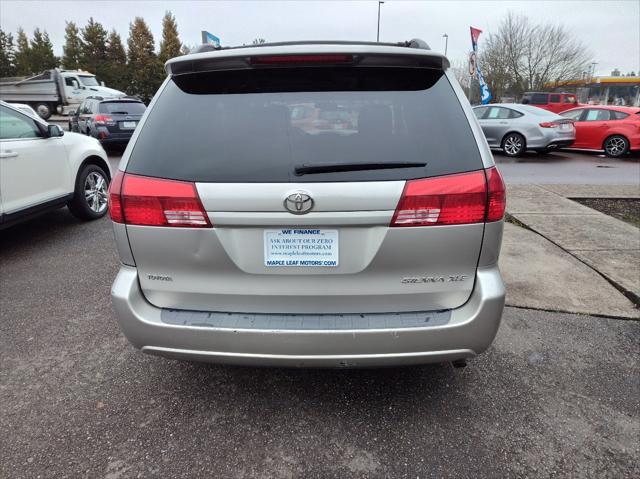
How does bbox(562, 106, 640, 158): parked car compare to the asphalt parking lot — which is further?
bbox(562, 106, 640, 158): parked car

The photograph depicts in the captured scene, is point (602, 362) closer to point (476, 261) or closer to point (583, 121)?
point (476, 261)

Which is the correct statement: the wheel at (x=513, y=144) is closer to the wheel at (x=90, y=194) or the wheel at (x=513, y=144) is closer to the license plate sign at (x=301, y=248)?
the wheel at (x=90, y=194)

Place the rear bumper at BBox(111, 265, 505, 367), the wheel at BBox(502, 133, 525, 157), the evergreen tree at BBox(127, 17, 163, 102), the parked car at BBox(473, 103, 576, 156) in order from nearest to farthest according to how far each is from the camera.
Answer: the rear bumper at BBox(111, 265, 505, 367), the parked car at BBox(473, 103, 576, 156), the wheel at BBox(502, 133, 525, 157), the evergreen tree at BBox(127, 17, 163, 102)

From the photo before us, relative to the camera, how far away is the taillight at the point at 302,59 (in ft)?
6.81

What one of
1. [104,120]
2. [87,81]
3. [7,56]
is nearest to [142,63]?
[7,56]

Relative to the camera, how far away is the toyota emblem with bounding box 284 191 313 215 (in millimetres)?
1908

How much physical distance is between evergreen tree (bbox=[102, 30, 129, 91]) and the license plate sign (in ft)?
185

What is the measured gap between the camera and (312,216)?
75.7 inches

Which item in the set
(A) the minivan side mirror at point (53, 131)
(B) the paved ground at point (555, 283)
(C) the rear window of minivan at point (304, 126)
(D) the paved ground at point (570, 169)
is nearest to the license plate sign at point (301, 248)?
(C) the rear window of minivan at point (304, 126)

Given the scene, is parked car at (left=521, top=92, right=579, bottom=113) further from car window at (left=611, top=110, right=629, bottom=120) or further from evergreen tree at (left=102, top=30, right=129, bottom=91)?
evergreen tree at (left=102, top=30, right=129, bottom=91)

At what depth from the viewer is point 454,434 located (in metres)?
2.29

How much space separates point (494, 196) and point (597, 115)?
14.6 meters

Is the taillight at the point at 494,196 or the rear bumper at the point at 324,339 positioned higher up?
the taillight at the point at 494,196

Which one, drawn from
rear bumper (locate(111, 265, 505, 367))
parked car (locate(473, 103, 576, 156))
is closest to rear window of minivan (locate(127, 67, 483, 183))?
rear bumper (locate(111, 265, 505, 367))
